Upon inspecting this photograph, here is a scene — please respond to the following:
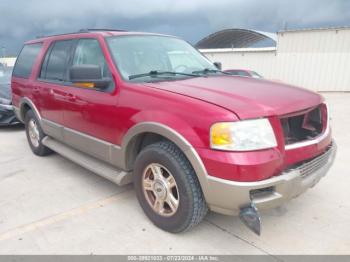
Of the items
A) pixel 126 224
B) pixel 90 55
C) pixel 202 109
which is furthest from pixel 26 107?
pixel 202 109

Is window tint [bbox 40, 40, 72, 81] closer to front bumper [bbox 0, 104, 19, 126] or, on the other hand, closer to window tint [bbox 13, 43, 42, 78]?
window tint [bbox 13, 43, 42, 78]

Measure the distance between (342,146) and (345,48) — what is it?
14872mm

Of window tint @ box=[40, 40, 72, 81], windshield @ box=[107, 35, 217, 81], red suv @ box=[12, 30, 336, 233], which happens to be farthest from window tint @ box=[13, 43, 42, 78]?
windshield @ box=[107, 35, 217, 81]

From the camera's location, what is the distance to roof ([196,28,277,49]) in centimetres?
3139

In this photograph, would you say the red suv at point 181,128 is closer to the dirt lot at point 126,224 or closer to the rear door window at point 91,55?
the rear door window at point 91,55

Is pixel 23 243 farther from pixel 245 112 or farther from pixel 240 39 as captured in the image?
pixel 240 39

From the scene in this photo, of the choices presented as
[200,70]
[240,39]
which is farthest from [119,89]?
[240,39]

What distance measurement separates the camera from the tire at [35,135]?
16.4ft

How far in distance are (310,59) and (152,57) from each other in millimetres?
18033

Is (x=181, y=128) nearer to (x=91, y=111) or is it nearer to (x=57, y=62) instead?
(x=91, y=111)

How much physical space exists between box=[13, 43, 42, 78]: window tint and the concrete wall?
57.4ft

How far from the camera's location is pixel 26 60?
5.30m

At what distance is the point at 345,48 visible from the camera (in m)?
17.8

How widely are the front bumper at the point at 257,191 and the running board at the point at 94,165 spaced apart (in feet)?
3.56
